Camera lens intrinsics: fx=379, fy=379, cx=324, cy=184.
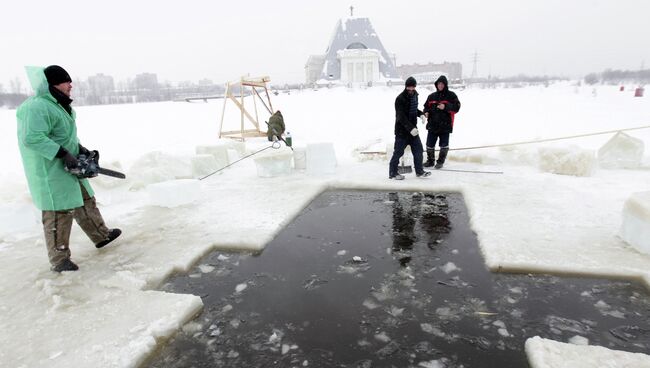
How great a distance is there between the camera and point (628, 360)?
2.22 metres

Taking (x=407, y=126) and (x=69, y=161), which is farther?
(x=407, y=126)

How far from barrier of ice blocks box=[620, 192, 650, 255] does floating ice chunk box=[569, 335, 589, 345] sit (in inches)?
65.3

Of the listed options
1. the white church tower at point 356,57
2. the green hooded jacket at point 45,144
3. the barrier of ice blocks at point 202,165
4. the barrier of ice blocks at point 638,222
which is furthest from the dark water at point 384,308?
the white church tower at point 356,57

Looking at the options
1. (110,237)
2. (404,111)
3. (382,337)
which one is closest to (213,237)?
(110,237)

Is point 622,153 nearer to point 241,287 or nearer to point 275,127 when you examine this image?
point 241,287

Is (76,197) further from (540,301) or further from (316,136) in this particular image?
(316,136)

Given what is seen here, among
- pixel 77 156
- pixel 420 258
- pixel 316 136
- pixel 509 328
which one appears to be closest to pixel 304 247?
pixel 420 258

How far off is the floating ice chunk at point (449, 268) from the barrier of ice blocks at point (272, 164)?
431cm

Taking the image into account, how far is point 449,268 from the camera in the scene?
3490mm

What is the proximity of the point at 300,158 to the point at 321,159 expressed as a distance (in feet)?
2.25

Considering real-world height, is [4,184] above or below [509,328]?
above

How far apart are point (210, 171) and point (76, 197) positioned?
4119 millimetres

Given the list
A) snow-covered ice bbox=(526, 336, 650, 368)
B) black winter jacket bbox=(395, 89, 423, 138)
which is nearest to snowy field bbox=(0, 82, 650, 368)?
snow-covered ice bbox=(526, 336, 650, 368)

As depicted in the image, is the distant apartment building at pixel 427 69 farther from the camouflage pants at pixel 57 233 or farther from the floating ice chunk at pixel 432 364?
the floating ice chunk at pixel 432 364
